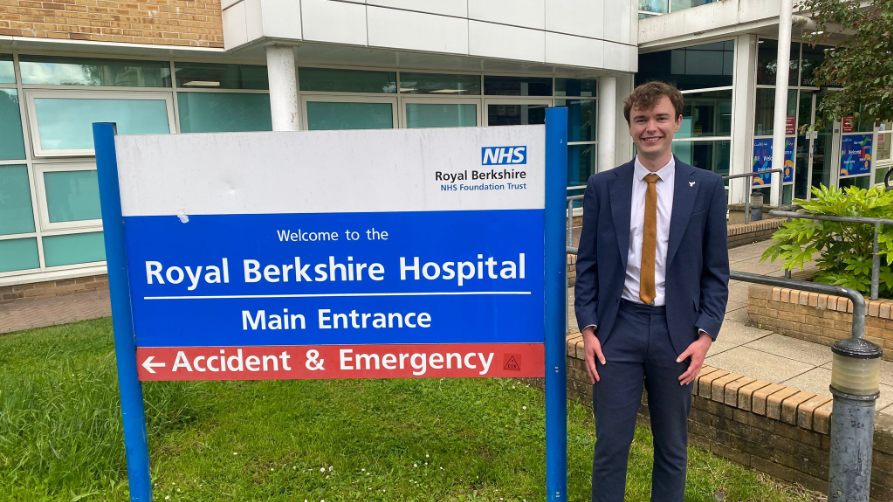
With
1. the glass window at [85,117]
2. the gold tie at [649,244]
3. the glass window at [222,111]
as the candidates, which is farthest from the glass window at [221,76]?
the gold tie at [649,244]

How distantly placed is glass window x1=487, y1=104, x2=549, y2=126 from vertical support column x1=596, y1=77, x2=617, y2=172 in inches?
57.7

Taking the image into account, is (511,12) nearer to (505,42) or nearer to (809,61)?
(505,42)

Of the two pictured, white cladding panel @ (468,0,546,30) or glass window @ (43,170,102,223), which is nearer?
glass window @ (43,170,102,223)

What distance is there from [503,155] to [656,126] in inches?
24.5

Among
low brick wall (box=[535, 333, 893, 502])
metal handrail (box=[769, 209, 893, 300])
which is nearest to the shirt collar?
low brick wall (box=[535, 333, 893, 502])

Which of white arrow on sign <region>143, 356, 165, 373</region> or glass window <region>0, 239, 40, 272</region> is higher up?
white arrow on sign <region>143, 356, 165, 373</region>

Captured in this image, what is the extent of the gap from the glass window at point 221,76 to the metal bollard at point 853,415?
958cm

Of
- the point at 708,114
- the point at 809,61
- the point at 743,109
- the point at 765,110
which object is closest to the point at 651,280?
the point at 743,109

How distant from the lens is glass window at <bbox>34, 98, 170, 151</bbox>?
8.79m

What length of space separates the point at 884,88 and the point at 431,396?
20.6 ft

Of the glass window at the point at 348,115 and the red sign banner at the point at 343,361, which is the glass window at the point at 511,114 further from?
the red sign banner at the point at 343,361

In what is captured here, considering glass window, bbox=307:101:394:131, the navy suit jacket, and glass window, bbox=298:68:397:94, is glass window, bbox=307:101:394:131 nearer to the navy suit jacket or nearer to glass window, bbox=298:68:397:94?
glass window, bbox=298:68:397:94

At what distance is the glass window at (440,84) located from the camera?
12053mm

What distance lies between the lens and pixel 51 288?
8.95 m
